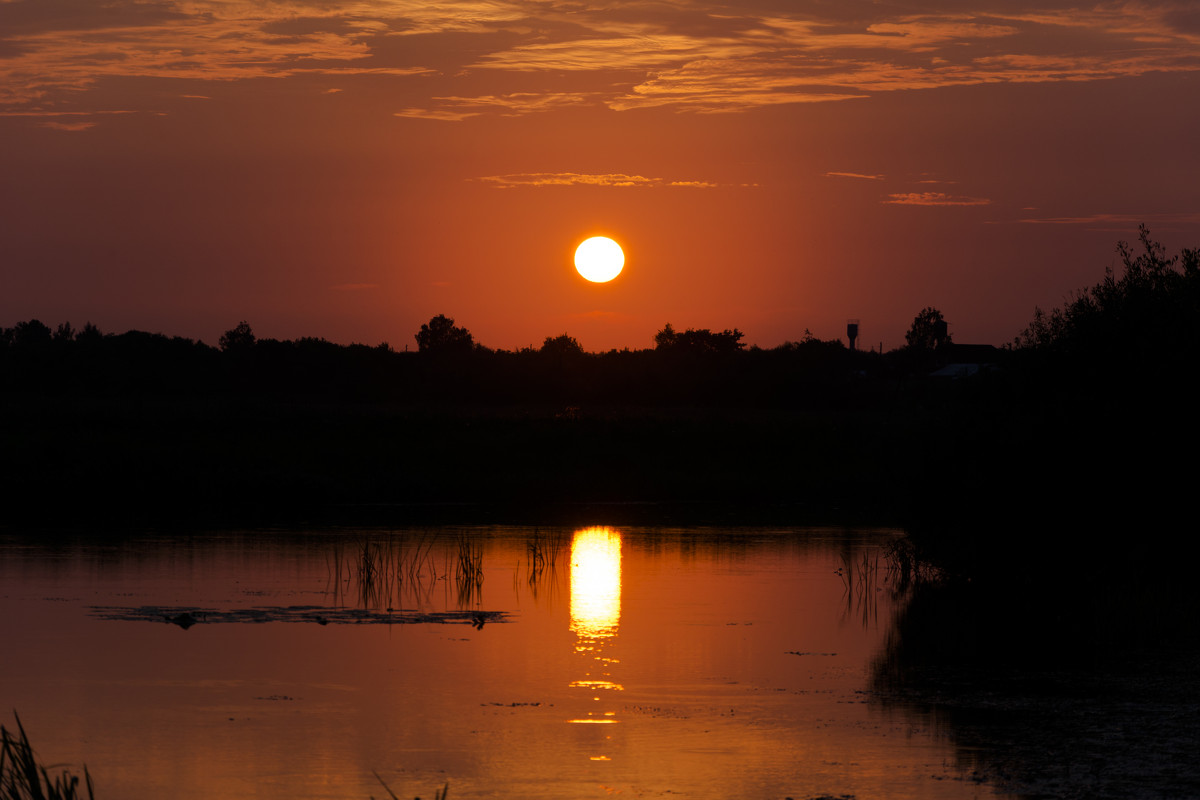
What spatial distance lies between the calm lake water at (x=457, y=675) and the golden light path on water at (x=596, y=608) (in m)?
0.07

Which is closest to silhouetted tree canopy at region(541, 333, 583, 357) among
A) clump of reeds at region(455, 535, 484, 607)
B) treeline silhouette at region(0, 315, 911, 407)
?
treeline silhouette at region(0, 315, 911, 407)

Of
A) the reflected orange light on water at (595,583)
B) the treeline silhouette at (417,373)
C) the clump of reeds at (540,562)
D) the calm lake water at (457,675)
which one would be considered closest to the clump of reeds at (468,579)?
the calm lake water at (457,675)

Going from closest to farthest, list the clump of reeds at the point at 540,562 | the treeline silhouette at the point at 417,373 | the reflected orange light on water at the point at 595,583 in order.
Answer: the reflected orange light on water at the point at 595,583 → the clump of reeds at the point at 540,562 → the treeline silhouette at the point at 417,373

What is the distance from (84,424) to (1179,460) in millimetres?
40047

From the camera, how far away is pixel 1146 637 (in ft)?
61.4

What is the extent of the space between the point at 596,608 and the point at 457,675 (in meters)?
5.64

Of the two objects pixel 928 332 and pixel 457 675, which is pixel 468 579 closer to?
pixel 457 675

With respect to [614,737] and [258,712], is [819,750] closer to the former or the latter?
[614,737]

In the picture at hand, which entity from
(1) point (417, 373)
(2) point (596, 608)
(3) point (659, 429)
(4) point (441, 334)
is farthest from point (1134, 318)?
(4) point (441, 334)

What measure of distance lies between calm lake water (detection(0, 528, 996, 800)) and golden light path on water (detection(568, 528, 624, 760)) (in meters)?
0.07

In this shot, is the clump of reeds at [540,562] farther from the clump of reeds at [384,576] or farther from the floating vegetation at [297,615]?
the floating vegetation at [297,615]

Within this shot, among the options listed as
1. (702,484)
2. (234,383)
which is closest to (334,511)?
(702,484)

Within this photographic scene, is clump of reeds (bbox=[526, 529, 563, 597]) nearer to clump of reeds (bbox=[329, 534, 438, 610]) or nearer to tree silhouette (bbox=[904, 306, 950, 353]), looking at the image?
clump of reeds (bbox=[329, 534, 438, 610])

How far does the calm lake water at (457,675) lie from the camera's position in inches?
474
